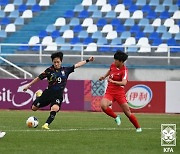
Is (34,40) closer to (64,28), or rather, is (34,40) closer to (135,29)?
(64,28)

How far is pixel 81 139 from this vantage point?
15453 millimetres

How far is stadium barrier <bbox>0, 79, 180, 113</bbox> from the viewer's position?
27844mm

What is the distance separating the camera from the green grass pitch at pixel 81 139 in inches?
531

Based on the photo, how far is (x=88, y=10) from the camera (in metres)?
35.2

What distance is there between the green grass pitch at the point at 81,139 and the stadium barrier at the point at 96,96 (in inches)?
281

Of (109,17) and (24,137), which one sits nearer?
(24,137)

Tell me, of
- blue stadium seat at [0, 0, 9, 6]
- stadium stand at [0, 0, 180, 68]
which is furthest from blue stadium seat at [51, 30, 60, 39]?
blue stadium seat at [0, 0, 9, 6]

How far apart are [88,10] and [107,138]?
19.9 m

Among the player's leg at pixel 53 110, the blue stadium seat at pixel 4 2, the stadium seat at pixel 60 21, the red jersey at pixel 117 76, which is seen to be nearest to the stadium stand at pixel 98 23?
the stadium seat at pixel 60 21

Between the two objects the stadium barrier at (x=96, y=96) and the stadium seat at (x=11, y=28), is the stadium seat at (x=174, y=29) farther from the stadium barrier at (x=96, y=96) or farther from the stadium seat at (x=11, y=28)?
the stadium seat at (x=11, y=28)

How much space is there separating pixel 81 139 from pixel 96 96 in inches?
495

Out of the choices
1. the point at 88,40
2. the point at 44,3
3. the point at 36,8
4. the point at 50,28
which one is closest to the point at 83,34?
the point at 88,40

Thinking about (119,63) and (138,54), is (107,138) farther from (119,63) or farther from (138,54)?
(138,54)

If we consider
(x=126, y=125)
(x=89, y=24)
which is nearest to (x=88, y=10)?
(x=89, y=24)
